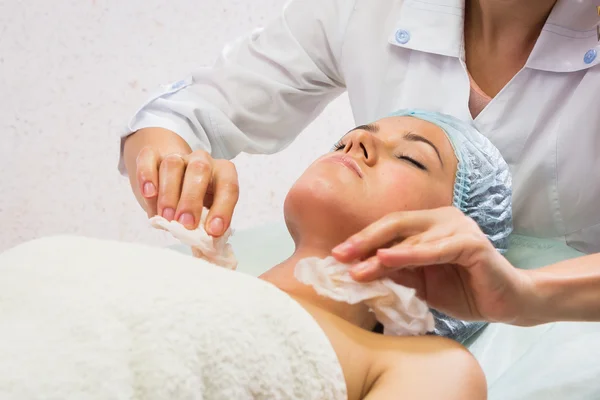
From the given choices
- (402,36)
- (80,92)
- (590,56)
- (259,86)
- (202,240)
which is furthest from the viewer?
(80,92)

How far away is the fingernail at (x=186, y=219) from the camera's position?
969 millimetres

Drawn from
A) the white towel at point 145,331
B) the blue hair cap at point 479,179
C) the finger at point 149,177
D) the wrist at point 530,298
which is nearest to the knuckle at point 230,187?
the finger at point 149,177

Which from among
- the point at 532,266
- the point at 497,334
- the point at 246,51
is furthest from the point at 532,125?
the point at 246,51

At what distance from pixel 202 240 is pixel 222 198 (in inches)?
3.5

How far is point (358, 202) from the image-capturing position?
99 centimetres

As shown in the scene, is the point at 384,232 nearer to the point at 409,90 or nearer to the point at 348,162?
the point at 348,162

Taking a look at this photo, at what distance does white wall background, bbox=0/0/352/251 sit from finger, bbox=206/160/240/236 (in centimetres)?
114

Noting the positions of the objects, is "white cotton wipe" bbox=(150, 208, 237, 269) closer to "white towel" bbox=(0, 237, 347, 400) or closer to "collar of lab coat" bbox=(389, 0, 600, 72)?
"white towel" bbox=(0, 237, 347, 400)

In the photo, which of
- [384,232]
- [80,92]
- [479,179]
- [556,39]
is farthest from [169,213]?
[80,92]

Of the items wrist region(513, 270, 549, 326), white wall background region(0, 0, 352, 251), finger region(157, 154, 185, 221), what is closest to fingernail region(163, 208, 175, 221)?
finger region(157, 154, 185, 221)

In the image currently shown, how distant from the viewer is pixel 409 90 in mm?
1314

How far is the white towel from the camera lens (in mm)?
653

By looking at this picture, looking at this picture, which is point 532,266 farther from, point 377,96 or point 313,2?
point 313,2

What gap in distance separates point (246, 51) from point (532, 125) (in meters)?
0.62
